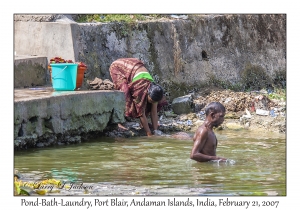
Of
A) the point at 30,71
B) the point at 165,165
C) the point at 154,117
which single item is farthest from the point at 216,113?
the point at 30,71

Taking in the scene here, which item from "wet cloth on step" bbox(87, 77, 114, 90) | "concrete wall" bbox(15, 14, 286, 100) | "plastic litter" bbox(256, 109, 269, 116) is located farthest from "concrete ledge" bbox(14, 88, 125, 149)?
"plastic litter" bbox(256, 109, 269, 116)

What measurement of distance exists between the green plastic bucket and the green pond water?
100 cm

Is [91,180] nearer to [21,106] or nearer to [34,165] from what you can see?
[34,165]

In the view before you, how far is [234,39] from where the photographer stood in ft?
53.0

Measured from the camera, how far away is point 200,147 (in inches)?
370

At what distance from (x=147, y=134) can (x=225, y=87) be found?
11.5ft

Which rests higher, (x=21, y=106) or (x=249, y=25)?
(x=249, y=25)

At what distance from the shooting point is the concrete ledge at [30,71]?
12734 millimetres

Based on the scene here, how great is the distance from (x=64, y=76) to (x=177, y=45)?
3.66 metres

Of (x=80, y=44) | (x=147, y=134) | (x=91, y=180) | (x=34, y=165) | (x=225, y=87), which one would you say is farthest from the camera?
(x=225, y=87)

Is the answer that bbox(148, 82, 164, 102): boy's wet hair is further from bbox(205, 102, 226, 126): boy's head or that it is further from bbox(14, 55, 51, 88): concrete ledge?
Answer: bbox(205, 102, 226, 126): boy's head

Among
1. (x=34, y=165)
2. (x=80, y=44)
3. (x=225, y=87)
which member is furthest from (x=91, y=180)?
(x=225, y=87)

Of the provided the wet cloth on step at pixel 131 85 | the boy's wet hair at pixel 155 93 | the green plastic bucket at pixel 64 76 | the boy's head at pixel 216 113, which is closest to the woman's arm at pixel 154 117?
the wet cloth on step at pixel 131 85
